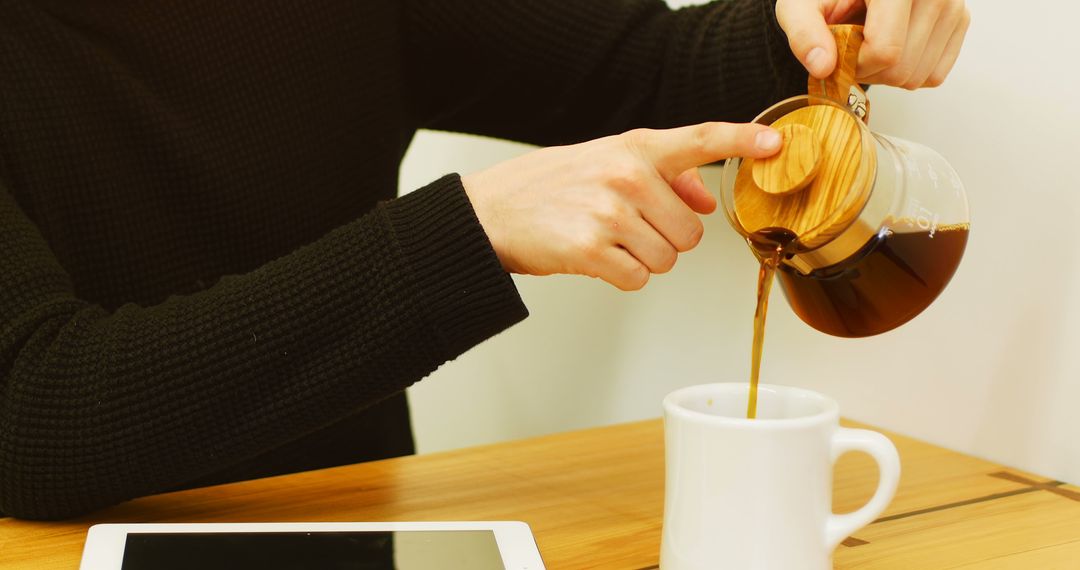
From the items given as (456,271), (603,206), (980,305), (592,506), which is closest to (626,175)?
(603,206)

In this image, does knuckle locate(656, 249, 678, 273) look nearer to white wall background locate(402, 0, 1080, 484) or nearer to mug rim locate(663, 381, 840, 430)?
mug rim locate(663, 381, 840, 430)

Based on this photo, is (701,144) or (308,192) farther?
(308,192)

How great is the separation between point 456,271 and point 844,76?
0.29 m

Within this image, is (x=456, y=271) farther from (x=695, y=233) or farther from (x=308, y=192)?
(x=308, y=192)

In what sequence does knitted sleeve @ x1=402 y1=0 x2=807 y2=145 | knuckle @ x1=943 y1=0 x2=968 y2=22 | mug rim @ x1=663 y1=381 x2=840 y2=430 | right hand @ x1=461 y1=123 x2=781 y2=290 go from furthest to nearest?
1. knitted sleeve @ x1=402 y1=0 x2=807 y2=145
2. knuckle @ x1=943 y1=0 x2=968 y2=22
3. right hand @ x1=461 y1=123 x2=781 y2=290
4. mug rim @ x1=663 y1=381 x2=840 y2=430

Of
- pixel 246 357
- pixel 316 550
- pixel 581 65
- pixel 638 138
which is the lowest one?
pixel 316 550

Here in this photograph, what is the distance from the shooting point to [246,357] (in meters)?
0.67

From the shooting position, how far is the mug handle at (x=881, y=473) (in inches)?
21.2

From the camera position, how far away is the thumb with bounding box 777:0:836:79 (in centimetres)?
66

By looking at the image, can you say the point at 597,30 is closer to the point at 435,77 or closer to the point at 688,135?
the point at 435,77

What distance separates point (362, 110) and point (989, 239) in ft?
2.03

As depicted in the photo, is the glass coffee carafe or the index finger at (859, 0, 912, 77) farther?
the index finger at (859, 0, 912, 77)

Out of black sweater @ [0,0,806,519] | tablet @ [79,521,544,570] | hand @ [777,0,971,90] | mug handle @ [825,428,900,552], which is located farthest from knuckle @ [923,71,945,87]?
tablet @ [79,521,544,570]

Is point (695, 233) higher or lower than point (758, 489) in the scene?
higher
